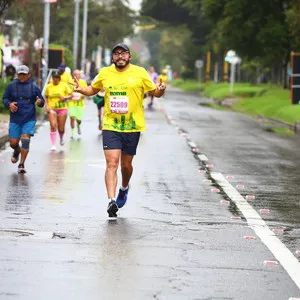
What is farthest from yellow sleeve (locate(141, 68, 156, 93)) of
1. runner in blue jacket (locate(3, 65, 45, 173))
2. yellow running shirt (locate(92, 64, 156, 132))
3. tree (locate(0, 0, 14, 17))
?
tree (locate(0, 0, 14, 17))

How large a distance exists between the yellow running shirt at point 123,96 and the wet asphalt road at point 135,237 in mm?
1001

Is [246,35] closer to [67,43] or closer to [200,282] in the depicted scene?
[67,43]

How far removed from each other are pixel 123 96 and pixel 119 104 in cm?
10

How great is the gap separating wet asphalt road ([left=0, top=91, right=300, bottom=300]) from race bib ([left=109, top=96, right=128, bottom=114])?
45.2 inches

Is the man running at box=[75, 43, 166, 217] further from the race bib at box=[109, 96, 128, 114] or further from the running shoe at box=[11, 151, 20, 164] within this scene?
the running shoe at box=[11, 151, 20, 164]

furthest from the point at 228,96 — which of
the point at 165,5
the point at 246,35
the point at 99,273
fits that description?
the point at 99,273

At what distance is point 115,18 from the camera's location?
275ft

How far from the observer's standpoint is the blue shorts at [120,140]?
11.7m

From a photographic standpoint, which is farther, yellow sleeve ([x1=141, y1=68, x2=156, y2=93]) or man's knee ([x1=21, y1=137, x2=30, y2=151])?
man's knee ([x1=21, y1=137, x2=30, y2=151])

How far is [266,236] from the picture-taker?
33.8ft

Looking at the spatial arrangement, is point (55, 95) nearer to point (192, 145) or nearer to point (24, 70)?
point (192, 145)

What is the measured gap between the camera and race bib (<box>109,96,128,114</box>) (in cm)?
1162

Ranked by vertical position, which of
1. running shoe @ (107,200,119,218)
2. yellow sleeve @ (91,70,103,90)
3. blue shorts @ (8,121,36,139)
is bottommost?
running shoe @ (107,200,119,218)

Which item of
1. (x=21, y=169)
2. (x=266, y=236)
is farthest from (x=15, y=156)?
(x=266, y=236)
